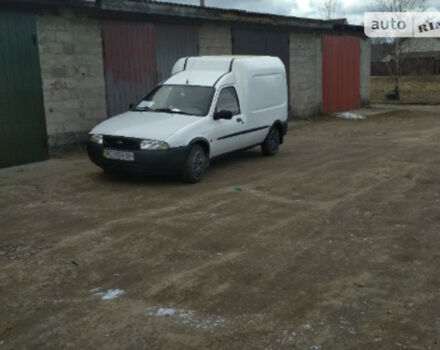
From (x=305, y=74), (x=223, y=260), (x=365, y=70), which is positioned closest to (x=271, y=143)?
(x=223, y=260)

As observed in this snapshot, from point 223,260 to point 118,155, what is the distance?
12.4 feet

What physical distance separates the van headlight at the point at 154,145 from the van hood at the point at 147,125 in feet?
0.21

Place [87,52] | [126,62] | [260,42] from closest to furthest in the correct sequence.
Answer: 1. [87,52]
2. [126,62]
3. [260,42]

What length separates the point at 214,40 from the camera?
53.0 ft

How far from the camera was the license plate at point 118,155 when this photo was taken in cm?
857

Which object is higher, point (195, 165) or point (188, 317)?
point (195, 165)

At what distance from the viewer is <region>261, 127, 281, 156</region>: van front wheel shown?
11656 mm

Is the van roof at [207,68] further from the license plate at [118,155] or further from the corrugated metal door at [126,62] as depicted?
the corrugated metal door at [126,62]

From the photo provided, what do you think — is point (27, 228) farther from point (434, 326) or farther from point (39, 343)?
point (434, 326)

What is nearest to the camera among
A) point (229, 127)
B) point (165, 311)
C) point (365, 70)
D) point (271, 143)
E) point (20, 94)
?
point (165, 311)

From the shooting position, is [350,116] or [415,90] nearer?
[350,116]

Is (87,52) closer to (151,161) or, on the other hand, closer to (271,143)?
(271,143)

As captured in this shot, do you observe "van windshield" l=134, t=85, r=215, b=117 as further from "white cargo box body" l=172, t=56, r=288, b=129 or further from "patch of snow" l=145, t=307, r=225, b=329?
"patch of snow" l=145, t=307, r=225, b=329

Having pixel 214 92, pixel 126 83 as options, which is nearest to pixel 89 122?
pixel 126 83
